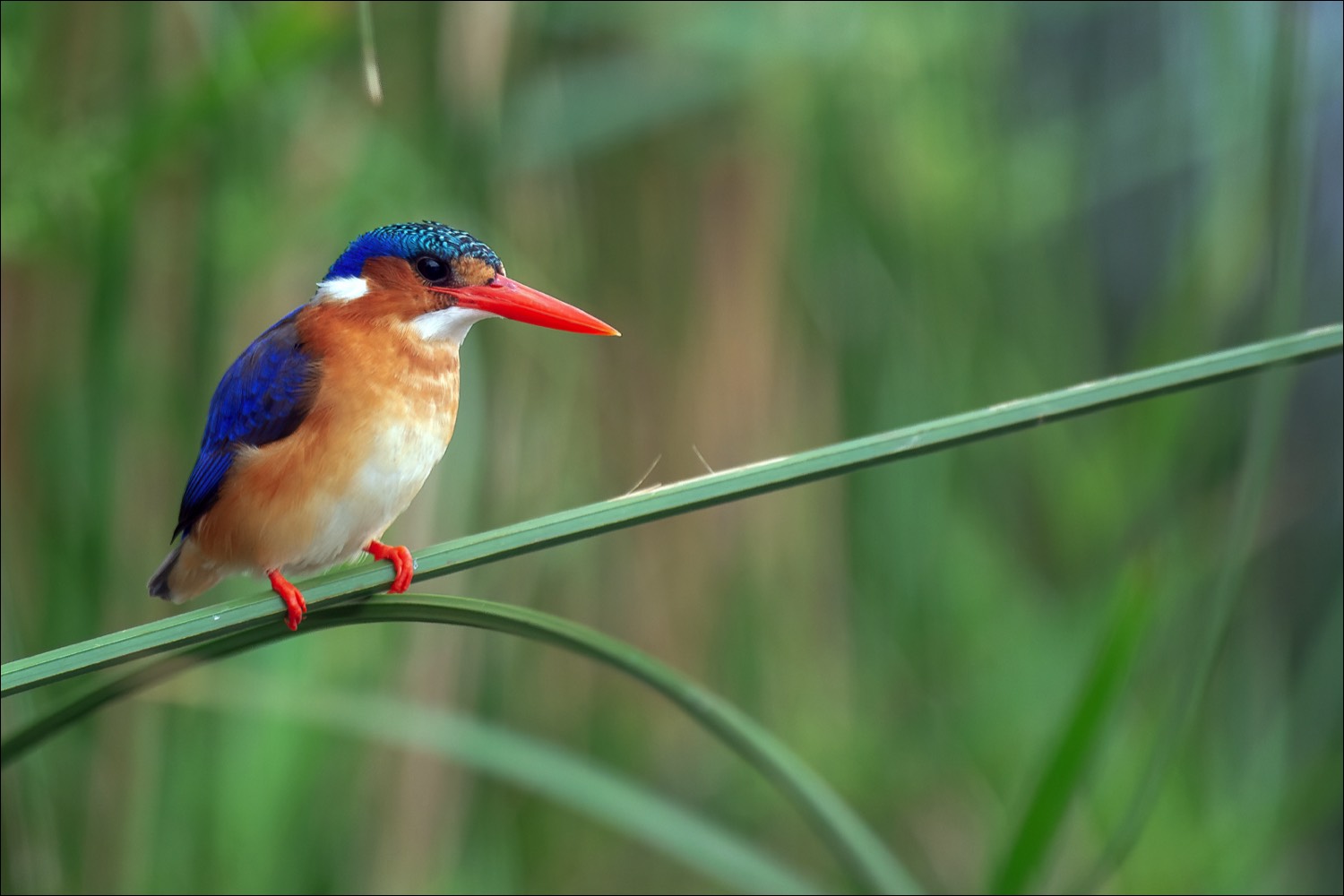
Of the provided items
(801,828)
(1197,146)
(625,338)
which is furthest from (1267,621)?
(625,338)

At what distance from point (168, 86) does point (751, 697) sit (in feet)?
4.80

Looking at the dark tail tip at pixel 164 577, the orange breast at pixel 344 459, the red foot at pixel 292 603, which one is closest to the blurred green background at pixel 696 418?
the dark tail tip at pixel 164 577

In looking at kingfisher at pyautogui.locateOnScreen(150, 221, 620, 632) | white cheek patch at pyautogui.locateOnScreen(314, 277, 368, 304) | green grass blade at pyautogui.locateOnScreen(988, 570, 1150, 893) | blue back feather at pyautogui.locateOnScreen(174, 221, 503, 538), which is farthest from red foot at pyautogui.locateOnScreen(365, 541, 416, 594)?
green grass blade at pyautogui.locateOnScreen(988, 570, 1150, 893)

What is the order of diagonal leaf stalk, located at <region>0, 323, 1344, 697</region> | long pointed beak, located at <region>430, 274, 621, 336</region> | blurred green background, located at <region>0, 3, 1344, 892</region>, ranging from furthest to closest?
blurred green background, located at <region>0, 3, 1344, 892</region>, long pointed beak, located at <region>430, 274, 621, 336</region>, diagonal leaf stalk, located at <region>0, 323, 1344, 697</region>

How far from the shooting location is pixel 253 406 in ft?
5.23

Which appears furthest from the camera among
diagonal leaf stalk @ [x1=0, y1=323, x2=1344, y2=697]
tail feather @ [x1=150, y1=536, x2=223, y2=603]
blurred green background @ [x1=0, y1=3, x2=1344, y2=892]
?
blurred green background @ [x1=0, y1=3, x2=1344, y2=892]

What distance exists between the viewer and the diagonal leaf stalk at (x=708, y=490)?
997 mm

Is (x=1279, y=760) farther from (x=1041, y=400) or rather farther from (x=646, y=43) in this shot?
(x=646, y=43)

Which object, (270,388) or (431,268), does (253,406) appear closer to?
(270,388)

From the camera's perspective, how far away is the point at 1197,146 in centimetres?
246

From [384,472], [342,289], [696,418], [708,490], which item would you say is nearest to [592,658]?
[708,490]

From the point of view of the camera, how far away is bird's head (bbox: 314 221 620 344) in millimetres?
1511

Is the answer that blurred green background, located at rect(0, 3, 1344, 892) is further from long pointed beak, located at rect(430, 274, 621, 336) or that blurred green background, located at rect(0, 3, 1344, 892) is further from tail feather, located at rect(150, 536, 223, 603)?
long pointed beak, located at rect(430, 274, 621, 336)

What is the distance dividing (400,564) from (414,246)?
0.42 m
